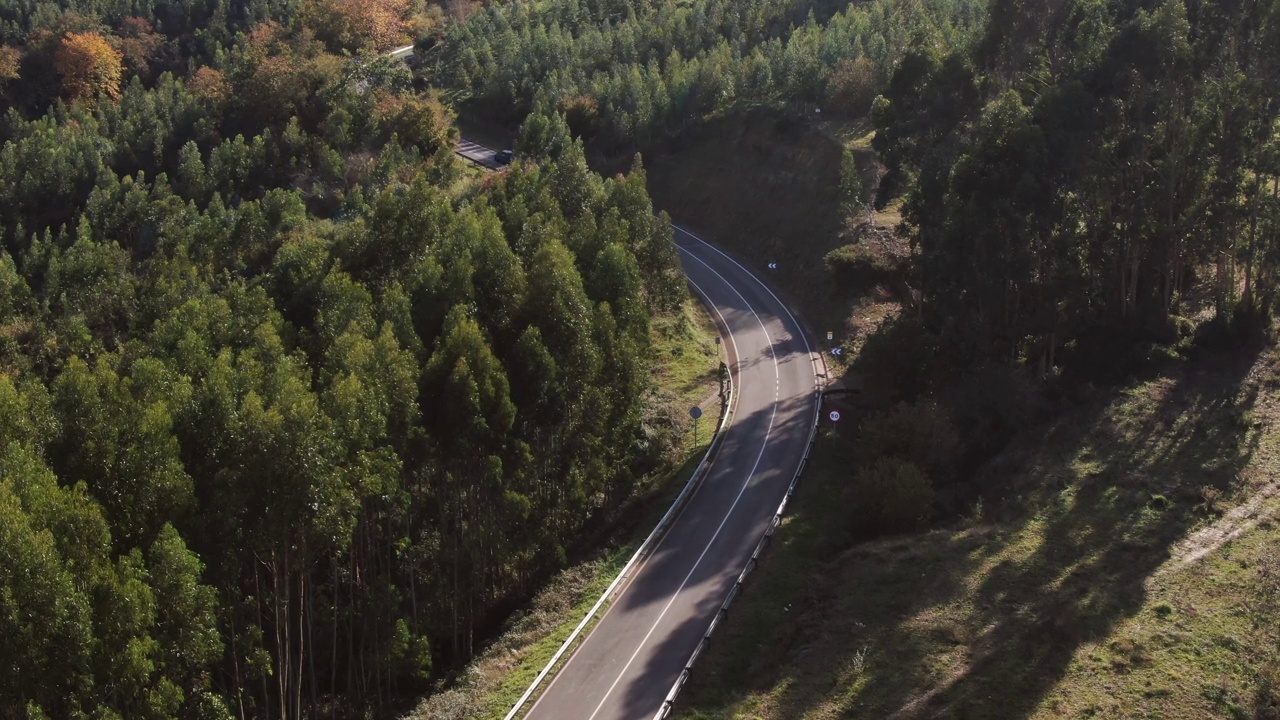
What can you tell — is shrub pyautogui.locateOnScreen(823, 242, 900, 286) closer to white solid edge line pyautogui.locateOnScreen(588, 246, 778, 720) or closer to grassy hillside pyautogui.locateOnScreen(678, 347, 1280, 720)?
white solid edge line pyautogui.locateOnScreen(588, 246, 778, 720)

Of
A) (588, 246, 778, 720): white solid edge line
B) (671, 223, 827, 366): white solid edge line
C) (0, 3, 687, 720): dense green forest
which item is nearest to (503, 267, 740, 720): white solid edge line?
(588, 246, 778, 720): white solid edge line

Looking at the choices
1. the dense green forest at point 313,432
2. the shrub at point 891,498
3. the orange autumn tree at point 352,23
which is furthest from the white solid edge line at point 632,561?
the orange autumn tree at point 352,23

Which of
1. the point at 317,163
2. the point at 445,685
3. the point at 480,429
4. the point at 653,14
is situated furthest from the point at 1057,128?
the point at 653,14

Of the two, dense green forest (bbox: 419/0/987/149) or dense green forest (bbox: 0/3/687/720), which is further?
dense green forest (bbox: 419/0/987/149)

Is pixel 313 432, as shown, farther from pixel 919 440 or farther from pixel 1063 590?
pixel 919 440

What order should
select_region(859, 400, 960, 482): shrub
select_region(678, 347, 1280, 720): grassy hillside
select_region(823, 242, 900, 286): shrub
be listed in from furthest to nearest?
select_region(823, 242, 900, 286): shrub, select_region(859, 400, 960, 482): shrub, select_region(678, 347, 1280, 720): grassy hillside

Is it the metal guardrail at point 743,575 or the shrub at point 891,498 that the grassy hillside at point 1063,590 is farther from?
the shrub at point 891,498
